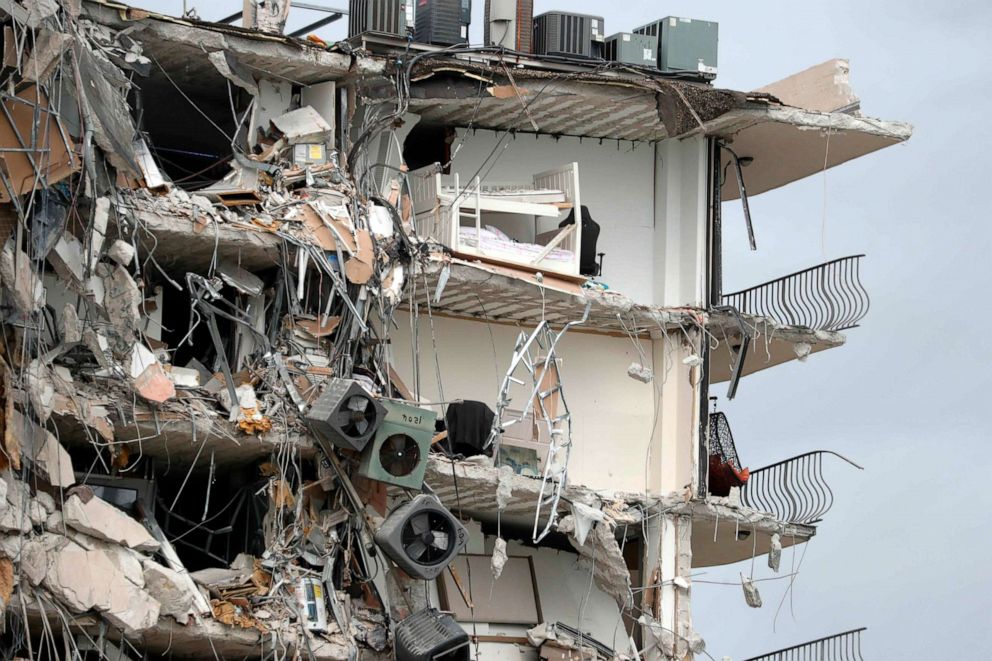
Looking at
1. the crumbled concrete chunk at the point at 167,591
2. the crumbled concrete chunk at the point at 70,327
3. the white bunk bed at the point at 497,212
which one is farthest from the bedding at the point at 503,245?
the crumbled concrete chunk at the point at 167,591

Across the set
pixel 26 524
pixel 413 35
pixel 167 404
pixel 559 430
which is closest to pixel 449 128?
pixel 413 35

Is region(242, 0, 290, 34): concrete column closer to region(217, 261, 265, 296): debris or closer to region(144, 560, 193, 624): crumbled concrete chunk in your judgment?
region(217, 261, 265, 296): debris

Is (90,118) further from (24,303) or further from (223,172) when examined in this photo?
(223,172)

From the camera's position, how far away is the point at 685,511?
3306 cm

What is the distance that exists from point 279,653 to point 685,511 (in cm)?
666

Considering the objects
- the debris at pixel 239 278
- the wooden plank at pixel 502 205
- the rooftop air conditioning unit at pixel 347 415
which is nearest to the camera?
the rooftop air conditioning unit at pixel 347 415

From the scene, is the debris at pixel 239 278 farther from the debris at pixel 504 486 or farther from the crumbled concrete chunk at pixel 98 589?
the crumbled concrete chunk at pixel 98 589

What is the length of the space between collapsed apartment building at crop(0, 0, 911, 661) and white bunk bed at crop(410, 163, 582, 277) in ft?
0.14

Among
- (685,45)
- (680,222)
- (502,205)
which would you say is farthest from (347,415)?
(685,45)

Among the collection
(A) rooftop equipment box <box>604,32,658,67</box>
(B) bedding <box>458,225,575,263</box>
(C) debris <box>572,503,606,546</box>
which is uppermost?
(A) rooftop equipment box <box>604,32,658,67</box>

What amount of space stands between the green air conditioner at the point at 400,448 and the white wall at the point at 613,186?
509 cm

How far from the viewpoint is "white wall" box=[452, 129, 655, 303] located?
3369 centimetres

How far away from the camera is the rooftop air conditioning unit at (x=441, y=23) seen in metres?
32.6

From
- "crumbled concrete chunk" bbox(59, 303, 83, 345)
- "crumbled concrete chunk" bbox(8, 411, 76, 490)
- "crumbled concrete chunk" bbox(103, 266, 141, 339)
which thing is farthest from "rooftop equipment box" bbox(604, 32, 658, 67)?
"crumbled concrete chunk" bbox(8, 411, 76, 490)
